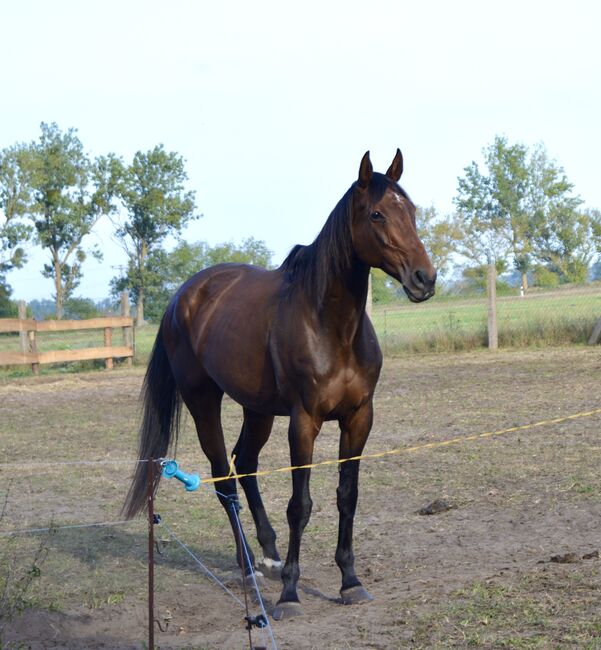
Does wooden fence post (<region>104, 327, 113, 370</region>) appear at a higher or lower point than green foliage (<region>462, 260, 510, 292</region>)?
lower

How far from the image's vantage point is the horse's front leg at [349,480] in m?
4.82

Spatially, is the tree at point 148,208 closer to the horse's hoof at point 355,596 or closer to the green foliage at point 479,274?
the green foliage at point 479,274

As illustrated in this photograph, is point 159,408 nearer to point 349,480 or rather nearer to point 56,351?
point 349,480

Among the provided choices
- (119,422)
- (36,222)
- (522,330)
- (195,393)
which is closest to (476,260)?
(36,222)

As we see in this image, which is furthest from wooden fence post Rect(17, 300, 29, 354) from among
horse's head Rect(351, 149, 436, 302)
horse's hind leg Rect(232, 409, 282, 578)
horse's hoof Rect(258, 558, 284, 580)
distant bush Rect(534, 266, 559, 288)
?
distant bush Rect(534, 266, 559, 288)

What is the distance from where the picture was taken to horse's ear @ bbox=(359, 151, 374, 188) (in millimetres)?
4492

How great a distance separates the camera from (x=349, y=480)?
4.87 metres

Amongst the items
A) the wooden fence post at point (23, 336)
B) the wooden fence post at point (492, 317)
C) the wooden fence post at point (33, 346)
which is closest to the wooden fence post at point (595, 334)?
the wooden fence post at point (492, 317)

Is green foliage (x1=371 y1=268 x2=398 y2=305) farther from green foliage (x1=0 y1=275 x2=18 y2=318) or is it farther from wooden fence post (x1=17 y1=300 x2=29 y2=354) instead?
green foliage (x1=0 y1=275 x2=18 y2=318)

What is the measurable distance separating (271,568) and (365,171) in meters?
2.57

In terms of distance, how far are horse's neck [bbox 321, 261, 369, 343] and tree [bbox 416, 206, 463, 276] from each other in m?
40.7

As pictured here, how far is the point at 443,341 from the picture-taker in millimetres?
18922

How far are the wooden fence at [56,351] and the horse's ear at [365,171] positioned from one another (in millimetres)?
14902

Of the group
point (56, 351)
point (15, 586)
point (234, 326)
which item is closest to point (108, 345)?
point (56, 351)
